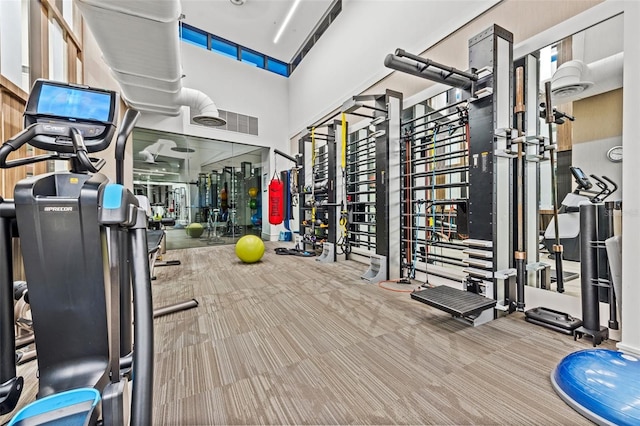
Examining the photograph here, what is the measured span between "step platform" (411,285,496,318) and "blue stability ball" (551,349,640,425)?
70 centimetres

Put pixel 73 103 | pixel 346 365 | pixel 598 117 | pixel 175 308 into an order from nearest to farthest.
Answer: pixel 73 103, pixel 346 365, pixel 598 117, pixel 175 308

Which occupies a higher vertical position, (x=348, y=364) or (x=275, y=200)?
(x=275, y=200)

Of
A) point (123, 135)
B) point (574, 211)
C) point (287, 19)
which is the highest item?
point (287, 19)

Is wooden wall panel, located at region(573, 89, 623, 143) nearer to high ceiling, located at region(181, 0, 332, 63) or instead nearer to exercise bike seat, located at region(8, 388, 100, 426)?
exercise bike seat, located at region(8, 388, 100, 426)

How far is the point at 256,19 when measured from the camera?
688cm

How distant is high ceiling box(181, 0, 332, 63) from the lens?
251 inches

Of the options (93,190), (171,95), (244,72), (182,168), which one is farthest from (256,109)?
(93,190)

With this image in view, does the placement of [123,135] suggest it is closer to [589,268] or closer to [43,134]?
[43,134]

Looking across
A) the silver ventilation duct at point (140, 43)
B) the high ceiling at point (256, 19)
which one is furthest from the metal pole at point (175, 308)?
the high ceiling at point (256, 19)

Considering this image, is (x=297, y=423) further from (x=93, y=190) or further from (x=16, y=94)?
(x=16, y=94)

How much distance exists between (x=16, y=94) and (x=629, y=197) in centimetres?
475

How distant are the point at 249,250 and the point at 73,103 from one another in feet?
13.4

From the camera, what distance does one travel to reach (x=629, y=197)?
6.27 ft

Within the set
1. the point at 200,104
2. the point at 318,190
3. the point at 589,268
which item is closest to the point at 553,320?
the point at 589,268
